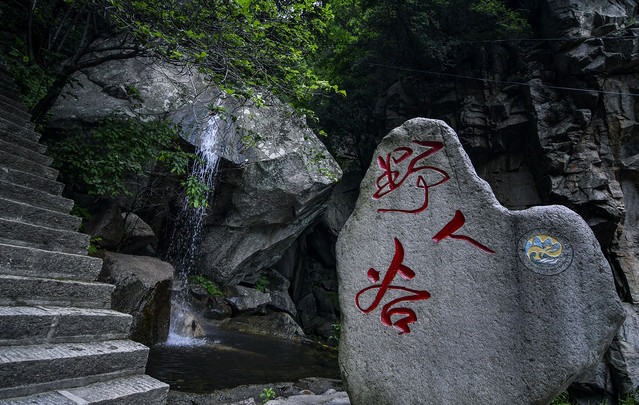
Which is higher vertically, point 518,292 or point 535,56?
point 535,56

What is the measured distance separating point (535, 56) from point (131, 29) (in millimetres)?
10443

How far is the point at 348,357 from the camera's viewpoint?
3096 mm

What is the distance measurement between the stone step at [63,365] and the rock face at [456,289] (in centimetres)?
177

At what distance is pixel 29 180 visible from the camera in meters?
3.88

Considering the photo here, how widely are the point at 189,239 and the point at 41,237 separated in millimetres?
7065

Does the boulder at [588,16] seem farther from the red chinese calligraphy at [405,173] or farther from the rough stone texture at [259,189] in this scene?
the red chinese calligraphy at [405,173]

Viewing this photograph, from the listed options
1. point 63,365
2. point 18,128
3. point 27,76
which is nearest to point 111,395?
point 63,365

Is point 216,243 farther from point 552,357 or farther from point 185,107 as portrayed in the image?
point 552,357

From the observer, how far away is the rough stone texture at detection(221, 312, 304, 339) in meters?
9.41

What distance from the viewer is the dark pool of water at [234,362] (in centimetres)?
476

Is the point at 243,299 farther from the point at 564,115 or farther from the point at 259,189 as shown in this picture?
the point at 564,115

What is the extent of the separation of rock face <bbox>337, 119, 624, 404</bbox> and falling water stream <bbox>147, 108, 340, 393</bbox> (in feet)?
8.65

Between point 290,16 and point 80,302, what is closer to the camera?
point 80,302

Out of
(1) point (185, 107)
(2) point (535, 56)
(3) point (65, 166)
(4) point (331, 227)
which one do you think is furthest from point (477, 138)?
(3) point (65, 166)
